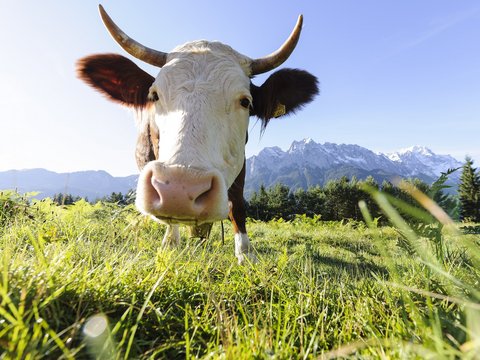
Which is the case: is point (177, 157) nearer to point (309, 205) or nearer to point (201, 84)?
point (201, 84)

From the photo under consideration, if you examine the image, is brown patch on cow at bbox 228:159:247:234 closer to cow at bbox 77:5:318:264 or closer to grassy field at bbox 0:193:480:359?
cow at bbox 77:5:318:264

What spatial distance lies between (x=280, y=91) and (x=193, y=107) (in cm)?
217

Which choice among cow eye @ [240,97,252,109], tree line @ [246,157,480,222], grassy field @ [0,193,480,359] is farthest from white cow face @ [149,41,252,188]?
tree line @ [246,157,480,222]

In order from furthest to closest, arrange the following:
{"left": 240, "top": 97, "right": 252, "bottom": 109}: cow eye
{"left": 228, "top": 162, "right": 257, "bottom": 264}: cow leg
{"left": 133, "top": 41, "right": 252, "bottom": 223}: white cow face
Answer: {"left": 228, "top": 162, "right": 257, "bottom": 264}: cow leg, {"left": 240, "top": 97, "right": 252, "bottom": 109}: cow eye, {"left": 133, "top": 41, "right": 252, "bottom": 223}: white cow face

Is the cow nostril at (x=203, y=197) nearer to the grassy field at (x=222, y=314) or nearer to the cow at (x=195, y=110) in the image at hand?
the cow at (x=195, y=110)

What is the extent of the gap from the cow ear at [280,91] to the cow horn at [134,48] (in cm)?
146

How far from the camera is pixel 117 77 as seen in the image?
4.81m

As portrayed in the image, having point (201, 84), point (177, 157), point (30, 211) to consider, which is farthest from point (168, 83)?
point (30, 211)

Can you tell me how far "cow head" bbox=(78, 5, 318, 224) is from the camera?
2330 mm

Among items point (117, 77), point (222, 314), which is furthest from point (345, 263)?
point (117, 77)

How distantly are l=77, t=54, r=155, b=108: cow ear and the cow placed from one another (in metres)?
0.01

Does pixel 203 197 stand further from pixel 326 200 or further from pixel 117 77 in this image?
pixel 326 200

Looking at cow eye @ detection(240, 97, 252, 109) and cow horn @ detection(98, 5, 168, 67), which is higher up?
cow horn @ detection(98, 5, 168, 67)

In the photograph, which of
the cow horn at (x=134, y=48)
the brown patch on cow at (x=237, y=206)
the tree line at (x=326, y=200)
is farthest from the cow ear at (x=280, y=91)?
the tree line at (x=326, y=200)
